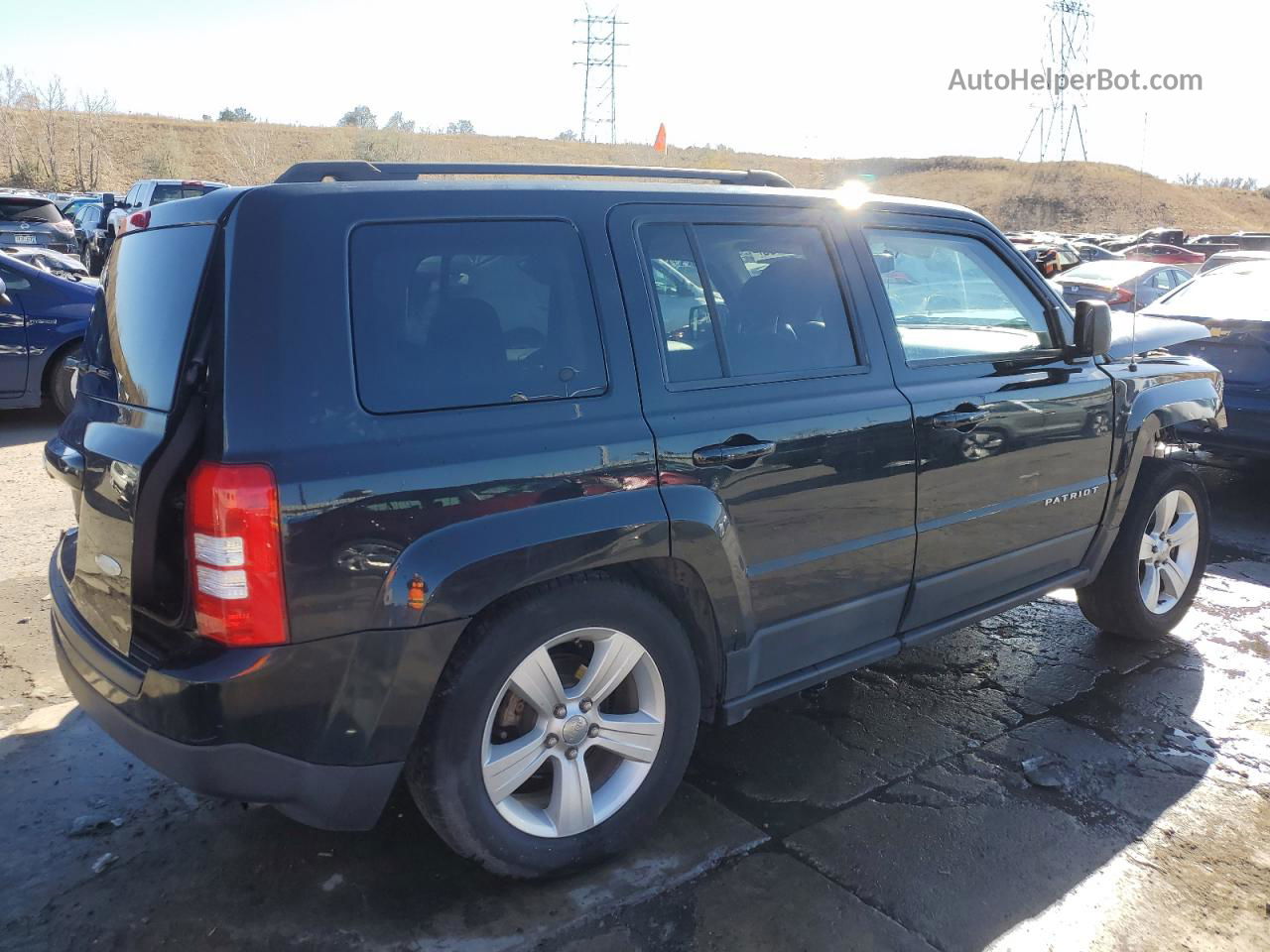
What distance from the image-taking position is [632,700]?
2943 millimetres

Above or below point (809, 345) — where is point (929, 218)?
above

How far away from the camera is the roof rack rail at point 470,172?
2697 mm

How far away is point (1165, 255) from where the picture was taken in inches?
952

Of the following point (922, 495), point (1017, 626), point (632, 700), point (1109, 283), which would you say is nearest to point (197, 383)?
point (632, 700)

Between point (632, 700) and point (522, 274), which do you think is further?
point (632, 700)

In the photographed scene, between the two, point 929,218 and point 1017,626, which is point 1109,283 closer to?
point 1017,626

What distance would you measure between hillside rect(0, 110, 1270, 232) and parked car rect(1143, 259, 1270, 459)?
40.5m

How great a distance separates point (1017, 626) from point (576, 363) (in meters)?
3.22

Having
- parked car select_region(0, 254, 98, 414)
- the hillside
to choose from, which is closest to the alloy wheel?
parked car select_region(0, 254, 98, 414)

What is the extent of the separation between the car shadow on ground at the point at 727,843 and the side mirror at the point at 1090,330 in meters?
1.43

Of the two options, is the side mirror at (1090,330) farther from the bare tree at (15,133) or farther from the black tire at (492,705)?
the bare tree at (15,133)

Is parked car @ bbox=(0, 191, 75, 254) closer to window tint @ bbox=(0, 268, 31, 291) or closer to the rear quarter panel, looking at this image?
window tint @ bbox=(0, 268, 31, 291)

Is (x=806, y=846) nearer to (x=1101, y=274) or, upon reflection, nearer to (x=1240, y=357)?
(x=1240, y=357)

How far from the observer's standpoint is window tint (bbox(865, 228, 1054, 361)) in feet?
11.9
